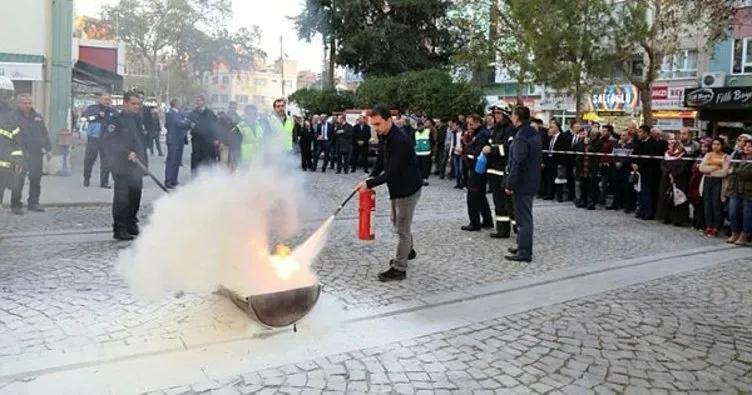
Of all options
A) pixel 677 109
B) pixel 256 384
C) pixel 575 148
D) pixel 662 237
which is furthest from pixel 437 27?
pixel 256 384

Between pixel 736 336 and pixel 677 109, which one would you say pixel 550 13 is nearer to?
pixel 736 336

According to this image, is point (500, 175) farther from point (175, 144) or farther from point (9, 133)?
point (9, 133)

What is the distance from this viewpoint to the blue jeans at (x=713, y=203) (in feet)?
35.8

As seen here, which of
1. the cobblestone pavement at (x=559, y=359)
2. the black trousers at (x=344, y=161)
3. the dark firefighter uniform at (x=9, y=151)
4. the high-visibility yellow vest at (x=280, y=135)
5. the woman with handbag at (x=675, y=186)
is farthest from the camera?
the black trousers at (x=344, y=161)

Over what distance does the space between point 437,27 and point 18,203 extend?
2894 cm

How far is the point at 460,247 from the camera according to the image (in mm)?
8984

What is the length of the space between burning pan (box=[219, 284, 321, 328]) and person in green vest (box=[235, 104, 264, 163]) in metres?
2.39

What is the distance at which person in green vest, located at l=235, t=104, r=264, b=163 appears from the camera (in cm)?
706

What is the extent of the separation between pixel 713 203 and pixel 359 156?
11.5 metres

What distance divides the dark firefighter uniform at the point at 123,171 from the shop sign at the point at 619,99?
30.1 m

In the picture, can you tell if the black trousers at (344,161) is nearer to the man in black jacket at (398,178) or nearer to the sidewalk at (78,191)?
the sidewalk at (78,191)

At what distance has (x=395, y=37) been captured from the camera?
3484 centimetres

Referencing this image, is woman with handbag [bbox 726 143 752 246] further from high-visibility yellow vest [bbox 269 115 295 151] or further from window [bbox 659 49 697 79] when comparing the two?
window [bbox 659 49 697 79]

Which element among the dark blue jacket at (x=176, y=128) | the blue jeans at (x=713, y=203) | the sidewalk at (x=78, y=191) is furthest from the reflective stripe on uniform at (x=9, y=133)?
the blue jeans at (x=713, y=203)
